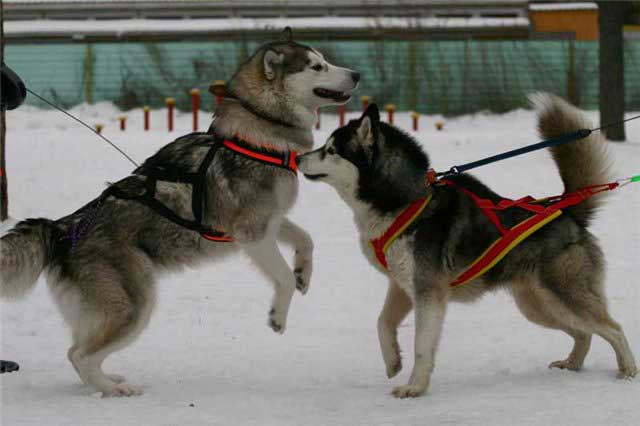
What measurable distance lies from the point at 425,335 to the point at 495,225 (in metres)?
0.68

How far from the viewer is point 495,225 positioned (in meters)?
4.64

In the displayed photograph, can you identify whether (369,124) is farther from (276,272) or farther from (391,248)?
(276,272)

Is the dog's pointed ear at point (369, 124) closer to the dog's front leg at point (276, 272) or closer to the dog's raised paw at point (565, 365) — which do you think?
the dog's front leg at point (276, 272)

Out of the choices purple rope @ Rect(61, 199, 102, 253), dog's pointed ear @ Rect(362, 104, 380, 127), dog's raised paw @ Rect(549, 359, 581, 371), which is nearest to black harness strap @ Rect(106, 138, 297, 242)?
purple rope @ Rect(61, 199, 102, 253)

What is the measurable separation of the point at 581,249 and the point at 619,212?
225 inches

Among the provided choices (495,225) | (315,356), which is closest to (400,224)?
(495,225)

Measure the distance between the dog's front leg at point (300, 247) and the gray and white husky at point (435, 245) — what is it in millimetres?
435

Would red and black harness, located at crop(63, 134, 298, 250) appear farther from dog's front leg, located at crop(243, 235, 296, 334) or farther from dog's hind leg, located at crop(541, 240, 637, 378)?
dog's hind leg, located at crop(541, 240, 637, 378)

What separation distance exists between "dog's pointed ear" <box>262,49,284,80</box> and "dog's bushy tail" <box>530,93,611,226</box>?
137 cm

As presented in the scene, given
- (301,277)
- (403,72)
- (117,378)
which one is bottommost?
(117,378)

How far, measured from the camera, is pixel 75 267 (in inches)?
180

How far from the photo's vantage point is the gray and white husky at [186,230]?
179 inches

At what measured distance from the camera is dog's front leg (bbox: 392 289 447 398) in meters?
4.46

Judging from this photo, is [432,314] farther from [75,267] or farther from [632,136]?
[632,136]
